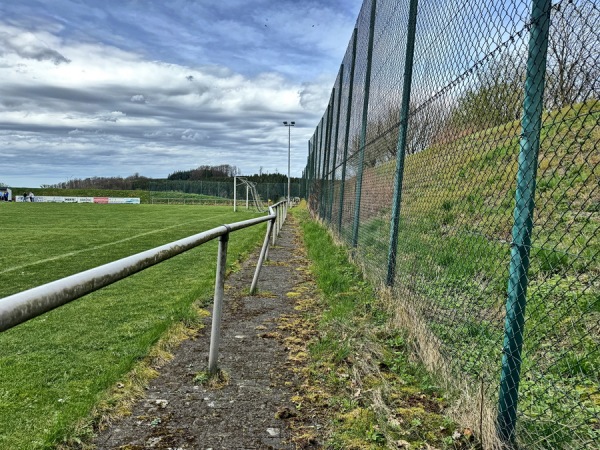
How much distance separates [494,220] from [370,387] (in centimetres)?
168

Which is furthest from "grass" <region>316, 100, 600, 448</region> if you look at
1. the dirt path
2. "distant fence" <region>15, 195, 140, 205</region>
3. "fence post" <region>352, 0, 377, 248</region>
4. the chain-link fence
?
"distant fence" <region>15, 195, 140, 205</region>

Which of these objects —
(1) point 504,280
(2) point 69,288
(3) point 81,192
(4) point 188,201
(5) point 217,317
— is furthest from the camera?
(3) point 81,192

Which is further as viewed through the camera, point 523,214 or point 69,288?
point 523,214

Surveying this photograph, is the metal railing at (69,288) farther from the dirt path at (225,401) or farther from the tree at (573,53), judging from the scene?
the tree at (573,53)

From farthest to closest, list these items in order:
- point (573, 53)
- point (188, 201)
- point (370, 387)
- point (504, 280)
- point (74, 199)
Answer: point (74, 199) → point (188, 201) → point (504, 280) → point (370, 387) → point (573, 53)

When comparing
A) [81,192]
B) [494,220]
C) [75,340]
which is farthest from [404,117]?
[81,192]

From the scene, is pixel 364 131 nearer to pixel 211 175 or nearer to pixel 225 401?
pixel 225 401

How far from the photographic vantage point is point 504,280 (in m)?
4.10

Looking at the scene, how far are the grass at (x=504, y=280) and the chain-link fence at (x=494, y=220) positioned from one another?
15mm

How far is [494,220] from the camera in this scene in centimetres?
377

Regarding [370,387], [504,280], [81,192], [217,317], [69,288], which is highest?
[69,288]

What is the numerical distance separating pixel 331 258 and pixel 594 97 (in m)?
5.64

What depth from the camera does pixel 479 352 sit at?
9.77ft

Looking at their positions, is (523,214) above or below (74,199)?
above
